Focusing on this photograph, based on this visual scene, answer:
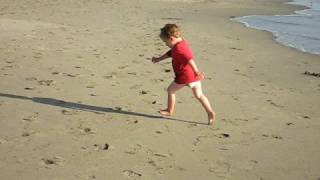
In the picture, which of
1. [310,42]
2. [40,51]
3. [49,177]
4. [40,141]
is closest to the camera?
[49,177]

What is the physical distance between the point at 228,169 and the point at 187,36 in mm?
9144

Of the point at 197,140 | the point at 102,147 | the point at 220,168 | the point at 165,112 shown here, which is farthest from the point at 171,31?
the point at 220,168

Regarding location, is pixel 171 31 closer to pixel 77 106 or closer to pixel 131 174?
pixel 77 106

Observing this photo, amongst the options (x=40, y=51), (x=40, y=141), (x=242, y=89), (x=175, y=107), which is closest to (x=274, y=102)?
(x=242, y=89)

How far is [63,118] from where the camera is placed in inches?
236

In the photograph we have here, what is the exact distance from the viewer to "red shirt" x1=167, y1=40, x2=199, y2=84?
19.5 ft

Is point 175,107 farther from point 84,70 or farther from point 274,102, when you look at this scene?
point 84,70

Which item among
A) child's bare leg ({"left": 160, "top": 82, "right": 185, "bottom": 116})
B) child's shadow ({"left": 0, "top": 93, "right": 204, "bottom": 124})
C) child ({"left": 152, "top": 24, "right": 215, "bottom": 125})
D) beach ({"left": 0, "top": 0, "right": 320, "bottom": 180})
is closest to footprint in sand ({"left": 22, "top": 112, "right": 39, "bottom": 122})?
beach ({"left": 0, "top": 0, "right": 320, "bottom": 180})

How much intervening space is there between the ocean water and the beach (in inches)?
29.8

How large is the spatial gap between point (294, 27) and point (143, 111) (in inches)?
462

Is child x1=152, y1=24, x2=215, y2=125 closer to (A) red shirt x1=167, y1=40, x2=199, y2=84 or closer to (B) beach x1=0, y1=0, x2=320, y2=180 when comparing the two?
(A) red shirt x1=167, y1=40, x2=199, y2=84

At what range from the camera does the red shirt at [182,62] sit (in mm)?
5945

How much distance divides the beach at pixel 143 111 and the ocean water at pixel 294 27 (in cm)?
76

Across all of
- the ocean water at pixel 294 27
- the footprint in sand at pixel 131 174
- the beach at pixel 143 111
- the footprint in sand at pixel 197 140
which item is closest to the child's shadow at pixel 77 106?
the beach at pixel 143 111
